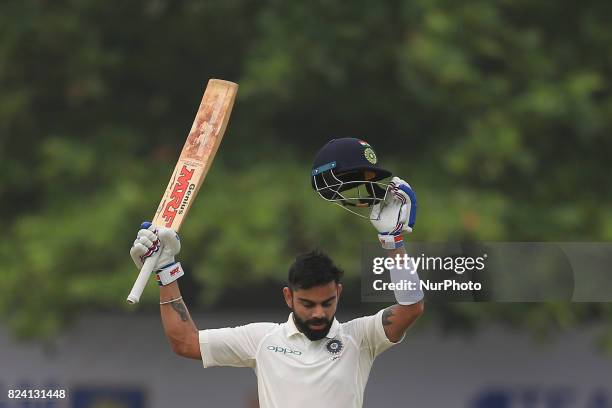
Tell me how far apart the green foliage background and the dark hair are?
3984mm

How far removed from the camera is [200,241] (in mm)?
9016

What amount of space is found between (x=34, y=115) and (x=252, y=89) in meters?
1.78

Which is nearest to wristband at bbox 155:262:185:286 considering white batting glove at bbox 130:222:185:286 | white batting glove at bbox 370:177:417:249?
white batting glove at bbox 130:222:185:286

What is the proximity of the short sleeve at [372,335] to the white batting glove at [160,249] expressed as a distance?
2.16 ft

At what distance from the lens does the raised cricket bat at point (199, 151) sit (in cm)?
506

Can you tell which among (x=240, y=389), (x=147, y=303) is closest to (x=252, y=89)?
(x=147, y=303)

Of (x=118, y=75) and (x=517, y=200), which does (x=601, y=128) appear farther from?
(x=118, y=75)

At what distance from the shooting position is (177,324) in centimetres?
475

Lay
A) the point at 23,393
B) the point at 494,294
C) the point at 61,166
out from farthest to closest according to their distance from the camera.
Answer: the point at 61,166 < the point at 23,393 < the point at 494,294

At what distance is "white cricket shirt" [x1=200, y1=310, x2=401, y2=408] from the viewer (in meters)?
4.57

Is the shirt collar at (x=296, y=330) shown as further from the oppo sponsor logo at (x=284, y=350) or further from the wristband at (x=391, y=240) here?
the wristband at (x=391, y=240)
